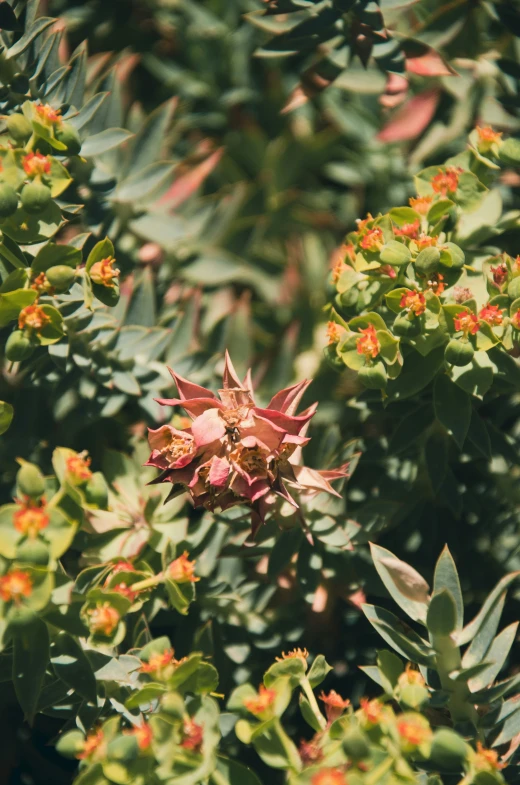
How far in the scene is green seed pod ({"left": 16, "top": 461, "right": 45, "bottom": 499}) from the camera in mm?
778

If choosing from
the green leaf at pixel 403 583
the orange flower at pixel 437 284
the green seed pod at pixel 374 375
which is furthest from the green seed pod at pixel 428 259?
the green leaf at pixel 403 583

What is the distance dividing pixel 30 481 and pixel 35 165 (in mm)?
380

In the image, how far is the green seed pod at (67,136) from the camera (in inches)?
37.8

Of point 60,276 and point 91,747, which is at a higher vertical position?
point 60,276

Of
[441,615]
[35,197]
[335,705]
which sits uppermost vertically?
[35,197]

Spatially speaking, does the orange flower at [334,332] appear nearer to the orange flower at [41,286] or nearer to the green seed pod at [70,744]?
the orange flower at [41,286]

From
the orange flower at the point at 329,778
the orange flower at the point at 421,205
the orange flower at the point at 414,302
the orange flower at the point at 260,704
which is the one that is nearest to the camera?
the orange flower at the point at 329,778

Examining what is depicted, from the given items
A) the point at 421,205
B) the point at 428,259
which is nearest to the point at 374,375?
the point at 428,259

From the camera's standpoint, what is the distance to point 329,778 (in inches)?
27.0

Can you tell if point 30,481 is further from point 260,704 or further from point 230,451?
Answer: point 260,704

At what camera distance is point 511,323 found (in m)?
0.90

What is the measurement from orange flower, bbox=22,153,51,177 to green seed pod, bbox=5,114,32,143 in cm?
4

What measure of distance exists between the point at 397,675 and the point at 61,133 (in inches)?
30.0

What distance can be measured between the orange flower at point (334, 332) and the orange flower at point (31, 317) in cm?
35
